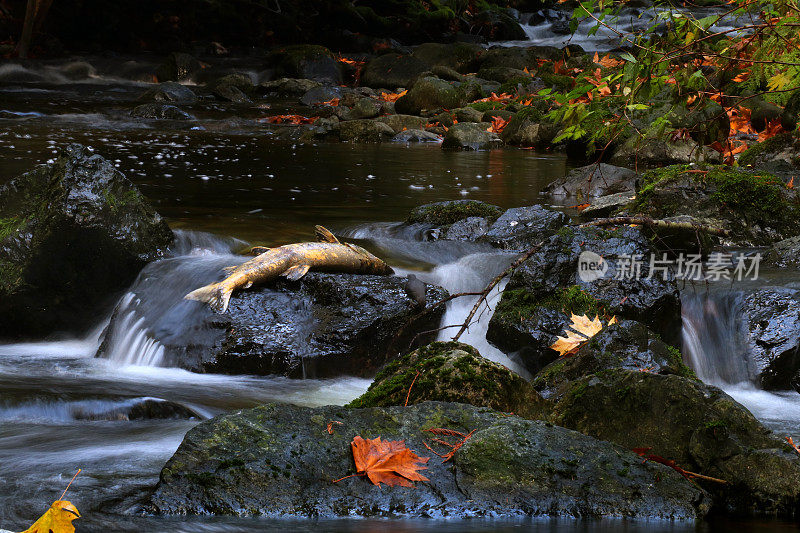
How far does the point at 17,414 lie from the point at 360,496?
250 centimetres

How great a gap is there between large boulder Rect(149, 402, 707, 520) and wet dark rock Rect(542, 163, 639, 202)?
284 inches

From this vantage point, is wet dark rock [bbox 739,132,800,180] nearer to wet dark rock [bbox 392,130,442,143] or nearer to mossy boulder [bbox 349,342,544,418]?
mossy boulder [bbox 349,342,544,418]

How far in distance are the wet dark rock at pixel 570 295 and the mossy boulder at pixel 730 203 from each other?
1965mm

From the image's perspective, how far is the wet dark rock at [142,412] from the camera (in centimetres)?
425

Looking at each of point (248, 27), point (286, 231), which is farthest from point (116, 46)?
point (286, 231)

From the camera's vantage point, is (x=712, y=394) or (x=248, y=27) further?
(x=248, y=27)

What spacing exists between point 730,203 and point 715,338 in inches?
91.9

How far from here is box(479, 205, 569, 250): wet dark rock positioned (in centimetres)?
740

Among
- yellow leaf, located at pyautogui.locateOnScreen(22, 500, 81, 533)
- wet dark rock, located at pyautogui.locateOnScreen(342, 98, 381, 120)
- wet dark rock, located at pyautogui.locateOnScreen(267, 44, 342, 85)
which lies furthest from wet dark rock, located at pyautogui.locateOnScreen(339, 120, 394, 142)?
yellow leaf, located at pyautogui.locateOnScreen(22, 500, 81, 533)

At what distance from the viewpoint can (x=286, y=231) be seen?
7.79m

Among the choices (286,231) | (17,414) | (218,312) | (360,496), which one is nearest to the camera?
(360,496)

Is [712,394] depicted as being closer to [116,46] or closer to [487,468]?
[487,468]

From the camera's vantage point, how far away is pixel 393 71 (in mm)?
22781

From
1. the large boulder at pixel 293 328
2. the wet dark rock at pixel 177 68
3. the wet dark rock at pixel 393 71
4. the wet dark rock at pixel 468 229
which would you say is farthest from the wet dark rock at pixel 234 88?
the large boulder at pixel 293 328
